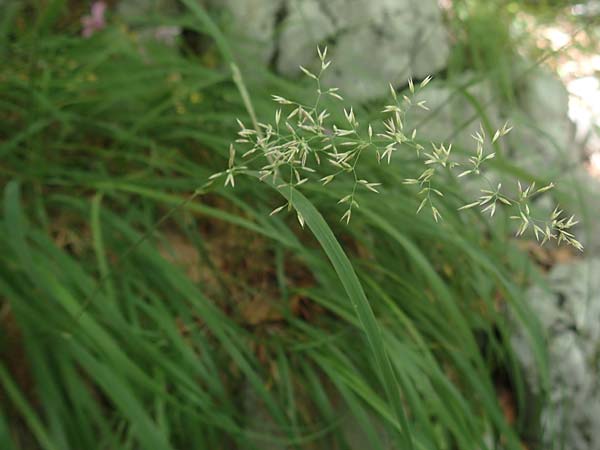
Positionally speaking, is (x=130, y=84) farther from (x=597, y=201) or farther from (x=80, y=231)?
(x=597, y=201)

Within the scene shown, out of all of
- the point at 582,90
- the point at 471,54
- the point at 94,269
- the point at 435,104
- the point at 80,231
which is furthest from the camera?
the point at 582,90

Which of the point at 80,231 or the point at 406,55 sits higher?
the point at 80,231

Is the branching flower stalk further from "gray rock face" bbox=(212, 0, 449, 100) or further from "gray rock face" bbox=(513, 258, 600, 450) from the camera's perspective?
"gray rock face" bbox=(212, 0, 449, 100)

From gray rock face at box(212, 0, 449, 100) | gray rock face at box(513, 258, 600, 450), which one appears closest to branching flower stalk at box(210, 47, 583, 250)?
gray rock face at box(513, 258, 600, 450)

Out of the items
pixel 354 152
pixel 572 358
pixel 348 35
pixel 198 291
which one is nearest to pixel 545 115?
pixel 348 35

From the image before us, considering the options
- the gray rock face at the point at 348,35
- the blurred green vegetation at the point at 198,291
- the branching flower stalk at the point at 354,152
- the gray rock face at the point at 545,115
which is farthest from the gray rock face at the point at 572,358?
the branching flower stalk at the point at 354,152

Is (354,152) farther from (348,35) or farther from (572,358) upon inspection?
(348,35)

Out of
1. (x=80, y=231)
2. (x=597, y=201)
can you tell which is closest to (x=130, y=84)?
(x=80, y=231)

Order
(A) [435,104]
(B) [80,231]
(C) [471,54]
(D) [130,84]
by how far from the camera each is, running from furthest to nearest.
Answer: (C) [471,54] → (A) [435,104] → (D) [130,84] → (B) [80,231]

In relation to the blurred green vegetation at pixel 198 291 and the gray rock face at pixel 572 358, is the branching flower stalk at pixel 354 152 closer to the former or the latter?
the blurred green vegetation at pixel 198 291
